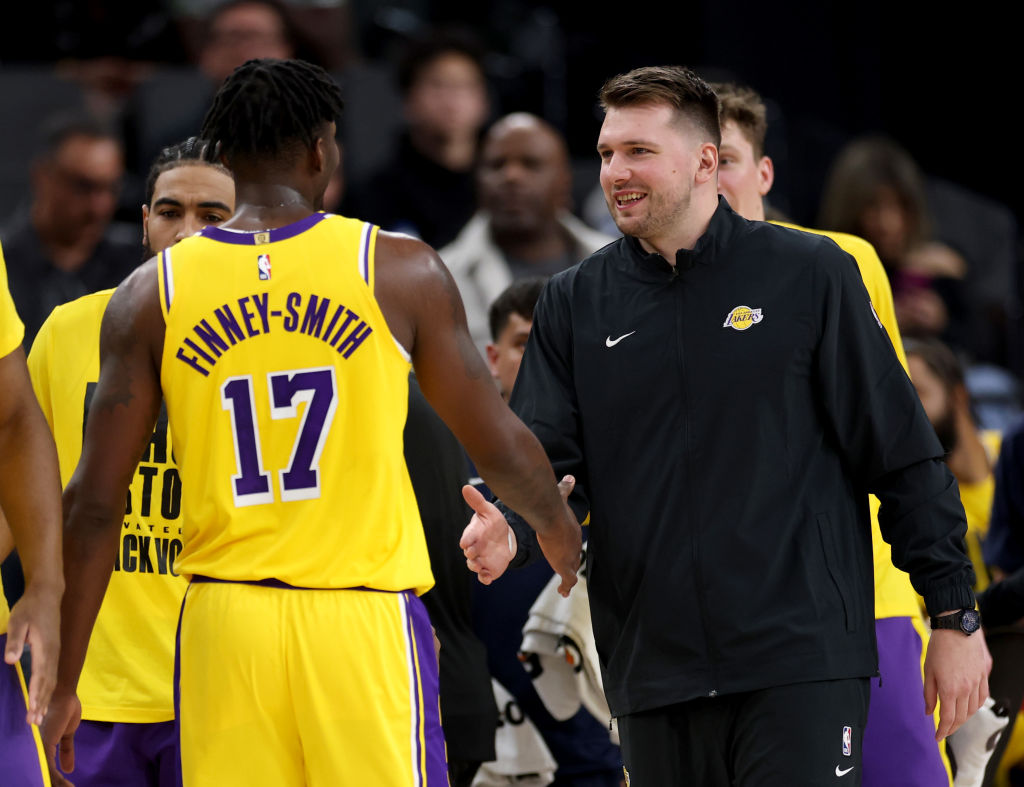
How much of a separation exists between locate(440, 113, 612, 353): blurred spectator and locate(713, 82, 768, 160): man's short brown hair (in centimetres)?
231

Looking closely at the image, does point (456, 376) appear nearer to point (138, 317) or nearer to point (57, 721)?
point (138, 317)


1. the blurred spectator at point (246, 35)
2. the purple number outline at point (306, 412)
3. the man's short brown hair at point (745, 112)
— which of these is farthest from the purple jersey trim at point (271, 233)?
the blurred spectator at point (246, 35)

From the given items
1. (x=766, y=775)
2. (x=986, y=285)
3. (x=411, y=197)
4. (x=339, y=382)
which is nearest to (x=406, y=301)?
(x=339, y=382)

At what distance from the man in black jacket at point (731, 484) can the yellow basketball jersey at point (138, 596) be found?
2.98 feet

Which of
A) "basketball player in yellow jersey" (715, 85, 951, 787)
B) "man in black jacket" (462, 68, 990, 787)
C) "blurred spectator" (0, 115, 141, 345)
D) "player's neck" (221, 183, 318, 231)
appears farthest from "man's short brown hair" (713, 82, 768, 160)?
"blurred spectator" (0, 115, 141, 345)

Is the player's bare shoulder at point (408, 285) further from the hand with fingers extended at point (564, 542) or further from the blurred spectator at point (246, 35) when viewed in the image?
the blurred spectator at point (246, 35)

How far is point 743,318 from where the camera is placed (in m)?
3.98

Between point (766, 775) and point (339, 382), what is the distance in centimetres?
136

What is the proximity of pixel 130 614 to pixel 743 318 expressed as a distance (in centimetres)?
172

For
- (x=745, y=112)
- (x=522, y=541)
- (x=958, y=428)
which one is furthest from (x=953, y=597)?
(x=958, y=428)

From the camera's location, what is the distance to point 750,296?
4004 millimetres

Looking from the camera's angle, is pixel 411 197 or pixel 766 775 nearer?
pixel 766 775

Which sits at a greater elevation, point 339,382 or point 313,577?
point 339,382

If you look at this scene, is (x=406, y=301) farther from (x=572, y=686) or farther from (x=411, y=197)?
(x=411, y=197)
